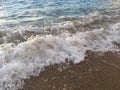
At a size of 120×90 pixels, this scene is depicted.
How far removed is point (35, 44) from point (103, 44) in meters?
1.71

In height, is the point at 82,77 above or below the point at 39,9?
below

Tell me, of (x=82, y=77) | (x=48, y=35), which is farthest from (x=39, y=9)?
(x=82, y=77)

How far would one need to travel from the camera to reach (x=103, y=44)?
17.4 ft

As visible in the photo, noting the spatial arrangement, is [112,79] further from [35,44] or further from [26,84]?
[35,44]

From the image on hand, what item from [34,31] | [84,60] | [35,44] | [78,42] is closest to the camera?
[84,60]

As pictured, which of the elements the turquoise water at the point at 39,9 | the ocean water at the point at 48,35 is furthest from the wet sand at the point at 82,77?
the turquoise water at the point at 39,9

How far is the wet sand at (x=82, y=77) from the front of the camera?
11.9 feet

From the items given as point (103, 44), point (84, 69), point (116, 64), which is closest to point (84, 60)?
point (84, 69)

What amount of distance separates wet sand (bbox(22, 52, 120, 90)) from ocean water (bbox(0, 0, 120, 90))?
0.19 m

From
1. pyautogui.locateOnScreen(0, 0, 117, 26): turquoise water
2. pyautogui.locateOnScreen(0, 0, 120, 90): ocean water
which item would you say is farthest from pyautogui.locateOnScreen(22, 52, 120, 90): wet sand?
pyautogui.locateOnScreen(0, 0, 117, 26): turquoise water

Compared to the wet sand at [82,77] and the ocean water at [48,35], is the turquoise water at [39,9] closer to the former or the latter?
the ocean water at [48,35]

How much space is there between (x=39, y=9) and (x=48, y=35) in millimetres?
3791

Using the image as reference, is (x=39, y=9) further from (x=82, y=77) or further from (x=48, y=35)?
(x=82, y=77)

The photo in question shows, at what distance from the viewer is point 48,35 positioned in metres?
5.53
